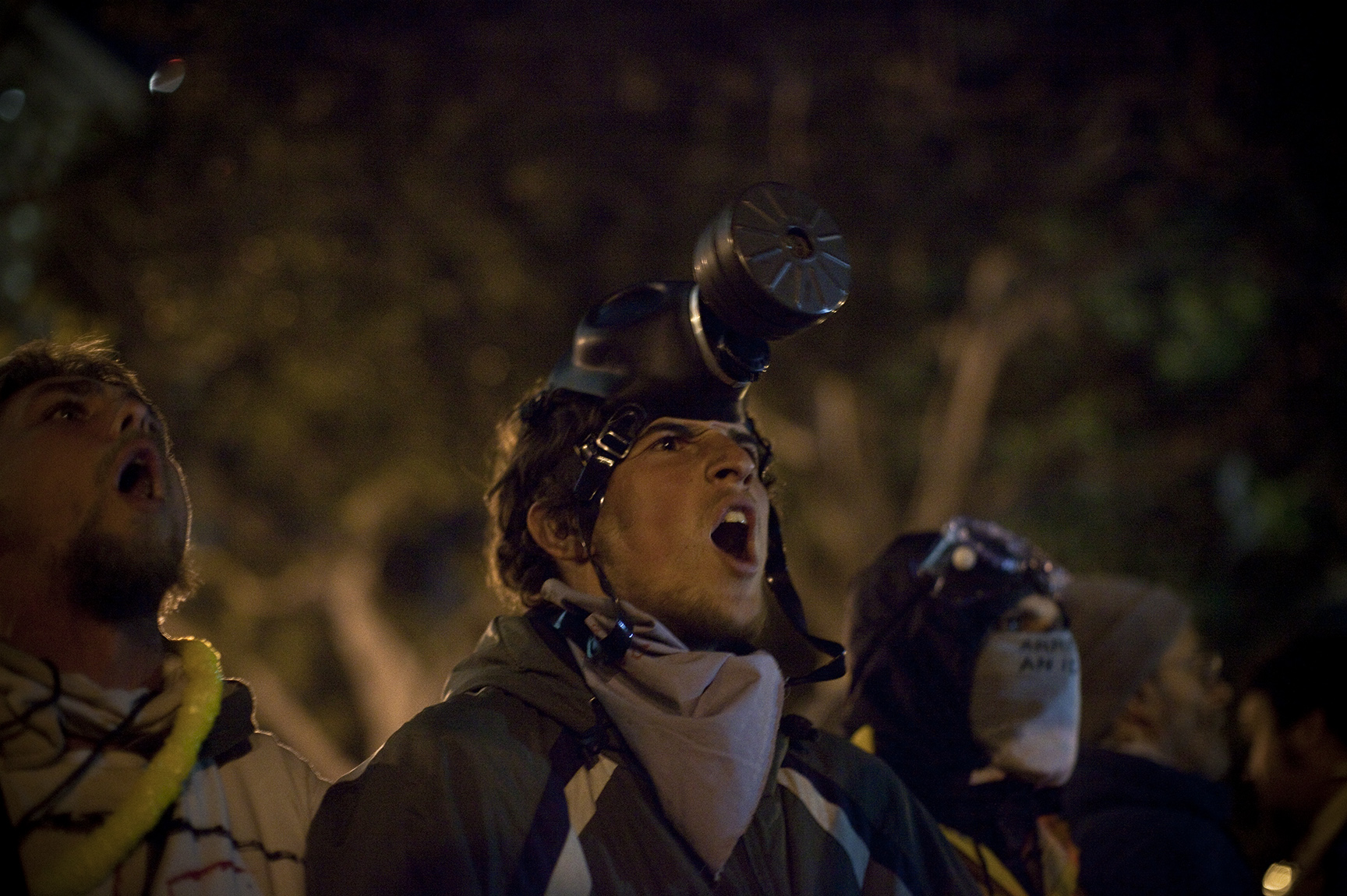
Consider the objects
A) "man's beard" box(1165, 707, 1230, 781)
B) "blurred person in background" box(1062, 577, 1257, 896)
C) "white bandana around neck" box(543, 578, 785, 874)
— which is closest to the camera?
"white bandana around neck" box(543, 578, 785, 874)

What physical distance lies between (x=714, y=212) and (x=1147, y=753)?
17.5 ft

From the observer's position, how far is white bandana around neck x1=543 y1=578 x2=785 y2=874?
2.35 metres

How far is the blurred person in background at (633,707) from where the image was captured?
2.20m

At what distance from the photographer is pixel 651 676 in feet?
8.25

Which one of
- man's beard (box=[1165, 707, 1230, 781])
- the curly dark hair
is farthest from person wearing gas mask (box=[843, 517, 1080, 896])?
man's beard (box=[1165, 707, 1230, 781])

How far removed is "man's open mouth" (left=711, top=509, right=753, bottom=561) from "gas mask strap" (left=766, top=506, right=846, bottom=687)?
0.25 m

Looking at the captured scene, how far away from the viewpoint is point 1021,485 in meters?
10.1

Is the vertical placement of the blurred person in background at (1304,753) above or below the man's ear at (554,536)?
below

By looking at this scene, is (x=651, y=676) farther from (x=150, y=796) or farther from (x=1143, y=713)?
(x=1143, y=713)

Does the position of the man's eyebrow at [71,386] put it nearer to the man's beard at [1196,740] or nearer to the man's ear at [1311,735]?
the man's beard at [1196,740]

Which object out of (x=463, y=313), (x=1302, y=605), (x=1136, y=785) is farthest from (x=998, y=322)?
(x=1136, y=785)

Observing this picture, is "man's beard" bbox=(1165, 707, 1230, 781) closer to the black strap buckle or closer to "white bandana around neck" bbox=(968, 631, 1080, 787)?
"white bandana around neck" bbox=(968, 631, 1080, 787)

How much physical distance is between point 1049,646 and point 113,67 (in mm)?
8408

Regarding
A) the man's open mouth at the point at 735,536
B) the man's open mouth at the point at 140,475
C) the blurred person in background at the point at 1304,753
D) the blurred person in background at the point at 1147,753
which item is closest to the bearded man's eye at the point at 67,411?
the man's open mouth at the point at 140,475
